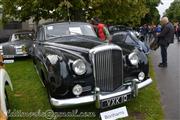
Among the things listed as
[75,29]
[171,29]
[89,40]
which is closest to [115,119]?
[89,40]

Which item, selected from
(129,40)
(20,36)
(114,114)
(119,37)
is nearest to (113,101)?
(114,114)

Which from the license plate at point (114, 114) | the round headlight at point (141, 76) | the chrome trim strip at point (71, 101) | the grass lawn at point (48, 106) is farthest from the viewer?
the round headlight at point (141, 76)

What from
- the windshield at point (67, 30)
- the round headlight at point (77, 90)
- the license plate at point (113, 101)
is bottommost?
the license plate at point (113, 101)

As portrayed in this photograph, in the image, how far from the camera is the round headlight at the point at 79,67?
5387mm

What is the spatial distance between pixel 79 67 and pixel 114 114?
3.60 ft

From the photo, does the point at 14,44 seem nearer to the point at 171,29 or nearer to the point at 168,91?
the point at 171,29

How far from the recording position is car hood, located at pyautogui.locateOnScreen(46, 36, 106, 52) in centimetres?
601

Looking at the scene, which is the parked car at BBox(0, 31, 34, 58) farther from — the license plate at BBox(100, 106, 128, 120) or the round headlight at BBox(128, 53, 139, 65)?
the license plate at BBox(100, 106, 128, 120)

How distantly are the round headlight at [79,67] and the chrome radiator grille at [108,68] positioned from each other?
0.22 metres

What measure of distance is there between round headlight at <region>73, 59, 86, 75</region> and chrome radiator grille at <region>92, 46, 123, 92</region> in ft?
0.73

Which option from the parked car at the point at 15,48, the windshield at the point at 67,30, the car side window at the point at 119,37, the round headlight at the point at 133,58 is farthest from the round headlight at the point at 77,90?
the parked car at the point at 15,48

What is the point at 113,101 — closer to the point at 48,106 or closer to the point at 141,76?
the point at 141,76

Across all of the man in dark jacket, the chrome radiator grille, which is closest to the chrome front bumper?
the chrome radiator grille

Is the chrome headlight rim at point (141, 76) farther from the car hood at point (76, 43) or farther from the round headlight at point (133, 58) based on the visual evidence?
the car hood at point (76, 43)
